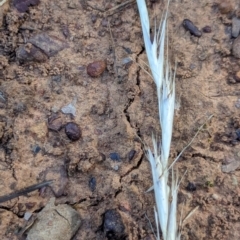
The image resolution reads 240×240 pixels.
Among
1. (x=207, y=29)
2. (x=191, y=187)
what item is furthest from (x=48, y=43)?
(x=191, y=187)

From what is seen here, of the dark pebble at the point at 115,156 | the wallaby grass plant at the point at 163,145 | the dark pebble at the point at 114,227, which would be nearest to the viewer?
the wallaby grass plant at the point at 163,145

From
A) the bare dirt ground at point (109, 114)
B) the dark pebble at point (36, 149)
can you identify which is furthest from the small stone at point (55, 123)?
the dark pebble at point (36, 149)

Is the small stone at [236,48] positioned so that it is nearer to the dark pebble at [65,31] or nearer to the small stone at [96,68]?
the small stone at [96,68]

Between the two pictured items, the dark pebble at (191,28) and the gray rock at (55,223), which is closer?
the gray rock at (55,223)

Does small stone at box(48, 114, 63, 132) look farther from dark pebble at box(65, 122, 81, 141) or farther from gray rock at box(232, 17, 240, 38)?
gray rock at box(232, 17, 240, 38)

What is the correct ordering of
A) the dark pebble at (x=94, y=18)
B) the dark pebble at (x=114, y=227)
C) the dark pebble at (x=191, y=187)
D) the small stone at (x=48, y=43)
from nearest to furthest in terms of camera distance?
the dark pebble at (x=114, y=227), the dark pebble at (x=191, y=187), the small stone at (x=48, y=43), the dark pebble at (x=94, y=18)

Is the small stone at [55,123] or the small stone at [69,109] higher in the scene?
the small stone at [69,109]

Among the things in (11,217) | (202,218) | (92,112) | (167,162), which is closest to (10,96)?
(92,112)
